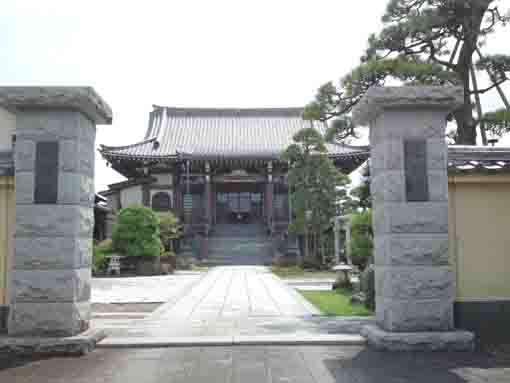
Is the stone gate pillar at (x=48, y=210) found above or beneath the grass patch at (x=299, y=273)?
above

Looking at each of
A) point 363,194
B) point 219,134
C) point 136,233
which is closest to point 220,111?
point 219,134

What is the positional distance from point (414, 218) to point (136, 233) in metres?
15.6

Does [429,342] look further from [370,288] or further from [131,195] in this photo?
[131,195]

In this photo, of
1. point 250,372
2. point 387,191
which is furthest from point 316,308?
point 250,372

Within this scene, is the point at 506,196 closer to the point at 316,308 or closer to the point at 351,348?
the point at 351,348

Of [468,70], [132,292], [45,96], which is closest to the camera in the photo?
[45,96]

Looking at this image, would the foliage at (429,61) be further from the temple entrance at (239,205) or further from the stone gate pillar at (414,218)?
the temple entrance at (239,205)

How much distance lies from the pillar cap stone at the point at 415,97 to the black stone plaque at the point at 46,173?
360 centimetres

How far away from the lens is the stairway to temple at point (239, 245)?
25703 millimetres

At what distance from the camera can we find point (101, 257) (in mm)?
19594

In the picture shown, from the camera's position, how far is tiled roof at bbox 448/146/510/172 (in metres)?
5.78

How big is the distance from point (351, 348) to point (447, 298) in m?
1.20

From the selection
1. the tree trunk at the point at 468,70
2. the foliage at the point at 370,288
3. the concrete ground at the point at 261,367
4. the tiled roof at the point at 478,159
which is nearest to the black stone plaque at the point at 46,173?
the concrete ground at the point at 261,367

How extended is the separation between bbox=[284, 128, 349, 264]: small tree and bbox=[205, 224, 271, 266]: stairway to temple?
16.4 feet
